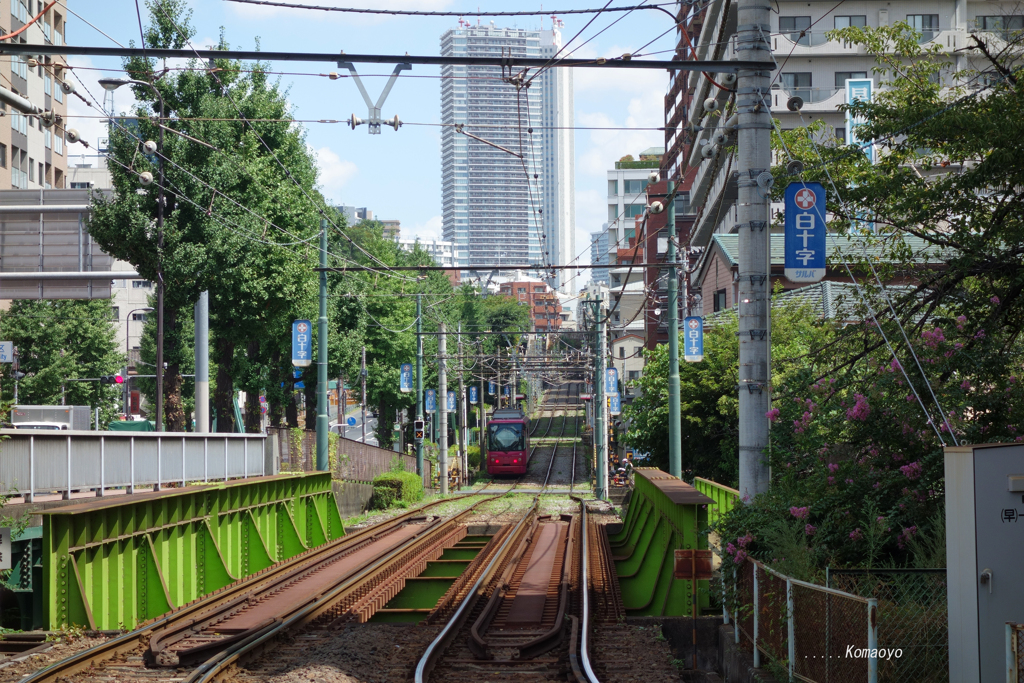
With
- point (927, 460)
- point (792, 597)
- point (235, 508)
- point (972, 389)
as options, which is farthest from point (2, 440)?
point (972, 389)

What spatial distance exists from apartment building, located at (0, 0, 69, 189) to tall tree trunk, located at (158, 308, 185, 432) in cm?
2310

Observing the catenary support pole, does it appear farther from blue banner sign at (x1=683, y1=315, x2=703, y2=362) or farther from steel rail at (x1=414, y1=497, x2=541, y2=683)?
blue banner sign at (x1=683, y1=315, x2=703, y2=362)

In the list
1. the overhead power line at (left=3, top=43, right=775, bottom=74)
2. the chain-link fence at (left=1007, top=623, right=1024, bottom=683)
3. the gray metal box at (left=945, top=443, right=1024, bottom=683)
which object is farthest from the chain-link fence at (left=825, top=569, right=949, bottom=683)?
the overhead power line at (left=3, top=43, right=775, bottom=74)

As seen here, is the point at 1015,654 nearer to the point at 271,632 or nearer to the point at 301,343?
the point at 271,632

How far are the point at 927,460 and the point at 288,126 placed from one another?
30811mm

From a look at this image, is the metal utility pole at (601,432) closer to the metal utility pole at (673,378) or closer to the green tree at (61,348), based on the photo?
the metal utility pole at (673,378)

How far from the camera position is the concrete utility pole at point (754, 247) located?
431 inches

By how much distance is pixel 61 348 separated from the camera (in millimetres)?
52156

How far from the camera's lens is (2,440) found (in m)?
13.5

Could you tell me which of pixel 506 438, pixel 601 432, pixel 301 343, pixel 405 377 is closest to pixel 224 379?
pixel 301 343

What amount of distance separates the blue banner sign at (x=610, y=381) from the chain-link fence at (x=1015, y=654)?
122ft

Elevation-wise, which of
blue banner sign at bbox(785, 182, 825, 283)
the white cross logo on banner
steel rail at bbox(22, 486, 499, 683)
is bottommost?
steel rail at bbox(22, 486, 499, 683)

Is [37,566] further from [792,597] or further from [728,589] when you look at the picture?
[792,597]

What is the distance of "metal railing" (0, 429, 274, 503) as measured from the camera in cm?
1395
